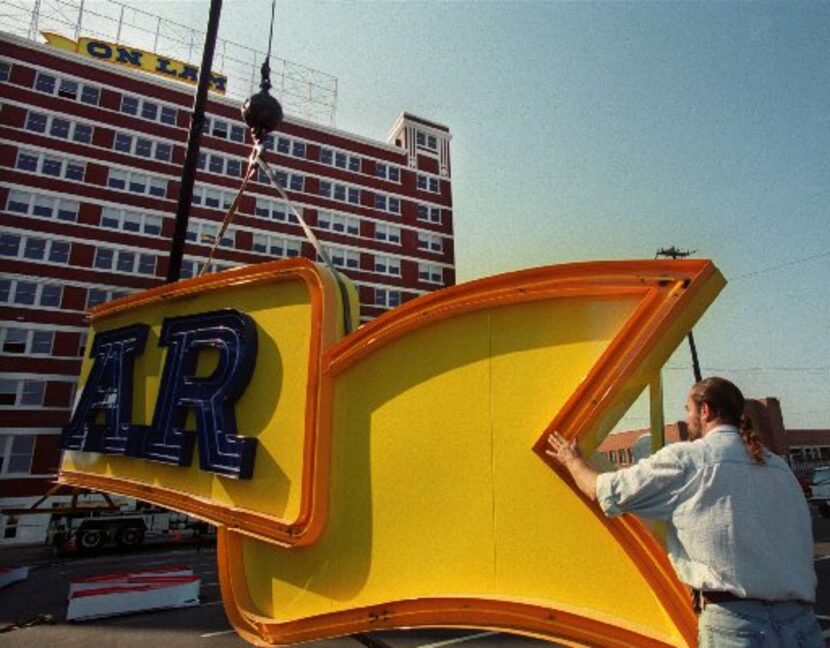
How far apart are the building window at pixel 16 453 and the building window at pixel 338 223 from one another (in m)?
25.0

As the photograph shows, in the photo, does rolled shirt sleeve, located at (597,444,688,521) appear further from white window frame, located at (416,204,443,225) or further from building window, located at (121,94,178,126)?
white window frame, located at (416,204,443,225)

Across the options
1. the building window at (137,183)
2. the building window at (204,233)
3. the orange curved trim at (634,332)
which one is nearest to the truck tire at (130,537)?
the building window at (204,233)

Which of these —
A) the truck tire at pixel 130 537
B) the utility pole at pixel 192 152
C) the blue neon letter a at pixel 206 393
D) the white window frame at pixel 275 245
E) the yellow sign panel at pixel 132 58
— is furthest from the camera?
the white window frame at pixel 275 245

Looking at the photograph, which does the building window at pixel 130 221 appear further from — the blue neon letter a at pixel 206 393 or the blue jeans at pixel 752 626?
the blue jeans at pixel 752 626

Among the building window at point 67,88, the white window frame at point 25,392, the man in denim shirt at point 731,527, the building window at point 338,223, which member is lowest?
the man in denim shirt at point 731,527

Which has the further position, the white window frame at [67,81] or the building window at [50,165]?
the white window frame at [67,81]

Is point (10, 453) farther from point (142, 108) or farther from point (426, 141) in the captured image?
point (426, 141)

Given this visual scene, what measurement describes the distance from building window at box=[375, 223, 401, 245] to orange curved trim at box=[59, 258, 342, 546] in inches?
1703

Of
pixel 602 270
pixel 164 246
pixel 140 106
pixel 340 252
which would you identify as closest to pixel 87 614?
pixel 602 270

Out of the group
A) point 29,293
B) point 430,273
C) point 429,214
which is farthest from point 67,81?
point 430,273

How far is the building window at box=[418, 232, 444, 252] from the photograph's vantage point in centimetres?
4903

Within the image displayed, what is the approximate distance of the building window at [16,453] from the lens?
A: 30.6 meters

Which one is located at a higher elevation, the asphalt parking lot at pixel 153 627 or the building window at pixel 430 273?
the building window at pixel 430 273

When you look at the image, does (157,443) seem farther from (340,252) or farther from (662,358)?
(340,252)
